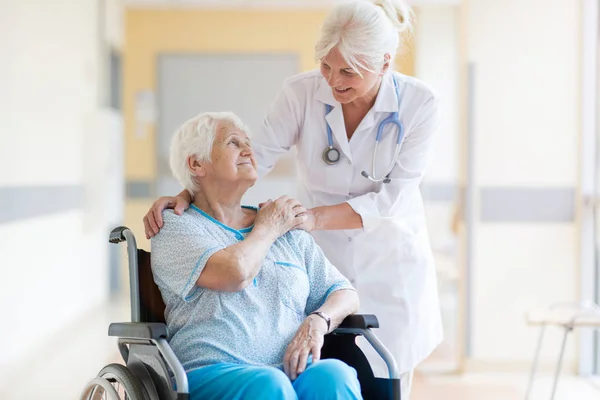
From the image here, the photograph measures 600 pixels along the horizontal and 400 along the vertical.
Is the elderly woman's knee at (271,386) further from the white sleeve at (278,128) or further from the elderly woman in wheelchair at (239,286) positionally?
the white sleeve at (278,128)

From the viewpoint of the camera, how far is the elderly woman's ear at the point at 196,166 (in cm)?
208

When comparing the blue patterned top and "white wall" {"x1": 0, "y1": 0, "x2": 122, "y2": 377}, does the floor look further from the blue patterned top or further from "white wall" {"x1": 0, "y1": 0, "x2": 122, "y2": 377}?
the blue patterned top

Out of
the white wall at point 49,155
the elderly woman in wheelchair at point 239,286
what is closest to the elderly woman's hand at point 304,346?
the elderly woman in wheelchair at point 239,286

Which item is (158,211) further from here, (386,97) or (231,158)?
(386,97)

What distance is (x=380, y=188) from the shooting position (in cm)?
231

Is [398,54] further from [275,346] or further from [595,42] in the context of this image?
[595,42]

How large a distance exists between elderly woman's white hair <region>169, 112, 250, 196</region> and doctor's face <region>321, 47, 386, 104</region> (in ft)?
0.86

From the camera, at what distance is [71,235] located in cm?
527

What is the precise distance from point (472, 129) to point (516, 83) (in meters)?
0.33

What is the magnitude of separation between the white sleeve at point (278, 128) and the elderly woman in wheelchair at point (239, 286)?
233 mm

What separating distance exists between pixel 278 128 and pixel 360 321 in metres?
0.65

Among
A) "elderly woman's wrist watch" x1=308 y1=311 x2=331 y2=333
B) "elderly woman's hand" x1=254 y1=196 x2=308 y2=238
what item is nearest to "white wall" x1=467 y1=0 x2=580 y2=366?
"elderly woman's hand" x1=254 y1=196 x2=308 y2=238

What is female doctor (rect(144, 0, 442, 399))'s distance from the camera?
89.7 inches

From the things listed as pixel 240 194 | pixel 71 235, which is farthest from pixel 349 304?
pixel 71 235
